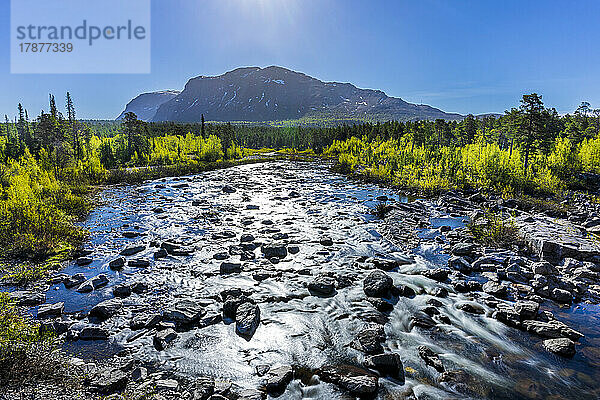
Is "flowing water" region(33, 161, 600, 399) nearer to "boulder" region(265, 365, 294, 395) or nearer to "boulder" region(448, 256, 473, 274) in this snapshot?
"boulder" region(265, 365, 294, 395)

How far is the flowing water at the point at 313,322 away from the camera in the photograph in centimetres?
863

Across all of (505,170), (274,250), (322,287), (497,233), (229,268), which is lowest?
(322,287)

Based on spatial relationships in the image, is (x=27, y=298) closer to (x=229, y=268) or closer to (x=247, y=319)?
(x=229, y=268)

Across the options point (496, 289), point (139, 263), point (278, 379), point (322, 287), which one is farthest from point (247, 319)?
point (496, 289)

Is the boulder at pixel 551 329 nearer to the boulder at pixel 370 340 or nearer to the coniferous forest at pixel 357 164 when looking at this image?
the boulder at pixel 370 340

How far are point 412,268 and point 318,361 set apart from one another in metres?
8.93

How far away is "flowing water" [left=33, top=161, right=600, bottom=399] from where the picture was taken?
340 inches

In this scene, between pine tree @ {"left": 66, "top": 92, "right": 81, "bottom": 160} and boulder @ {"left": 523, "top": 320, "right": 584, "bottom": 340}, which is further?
pine tree @ {"left": 66, "top": 92, "right": 81, "bottom": 160}

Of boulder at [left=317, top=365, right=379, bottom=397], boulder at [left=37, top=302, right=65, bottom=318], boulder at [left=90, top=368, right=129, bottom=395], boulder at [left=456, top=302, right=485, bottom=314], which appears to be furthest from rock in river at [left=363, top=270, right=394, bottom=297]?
boulder at [left=37, top=302, right=65, bottom=318]

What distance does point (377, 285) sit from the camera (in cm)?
1345

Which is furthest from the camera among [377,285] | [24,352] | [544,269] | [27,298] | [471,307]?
[544,269]

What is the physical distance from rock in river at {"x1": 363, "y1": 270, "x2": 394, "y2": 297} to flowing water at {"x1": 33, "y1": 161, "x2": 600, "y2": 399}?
583 mm

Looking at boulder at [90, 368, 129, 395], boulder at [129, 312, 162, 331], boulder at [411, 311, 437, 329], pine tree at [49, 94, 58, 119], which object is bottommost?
boulder at [90, 368, 129, 395]

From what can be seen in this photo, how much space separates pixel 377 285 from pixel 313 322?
3760mm
